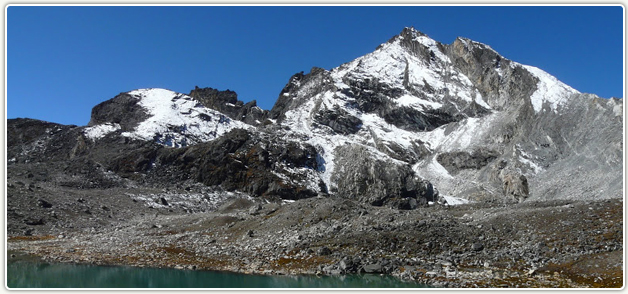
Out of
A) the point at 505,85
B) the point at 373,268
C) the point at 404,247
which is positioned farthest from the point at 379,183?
the point at 373,268

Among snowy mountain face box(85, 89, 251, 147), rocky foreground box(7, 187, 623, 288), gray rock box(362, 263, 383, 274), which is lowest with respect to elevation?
gray rock box(362, 263, 383, 274)

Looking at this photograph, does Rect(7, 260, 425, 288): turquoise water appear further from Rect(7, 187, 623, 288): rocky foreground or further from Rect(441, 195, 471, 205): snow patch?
Rect(441, 195, 471, 205): snow patch

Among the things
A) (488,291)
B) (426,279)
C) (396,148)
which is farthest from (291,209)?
(396,148)

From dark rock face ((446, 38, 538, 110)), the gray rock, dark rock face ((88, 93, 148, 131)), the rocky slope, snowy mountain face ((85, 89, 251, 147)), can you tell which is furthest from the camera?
dark rock face ((446, 38, 538, 110))

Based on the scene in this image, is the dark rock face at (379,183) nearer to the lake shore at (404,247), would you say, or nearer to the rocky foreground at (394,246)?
the rocky foreground at (394,246)

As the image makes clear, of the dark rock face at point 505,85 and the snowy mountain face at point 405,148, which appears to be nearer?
the snowy mountain face at point 405,148

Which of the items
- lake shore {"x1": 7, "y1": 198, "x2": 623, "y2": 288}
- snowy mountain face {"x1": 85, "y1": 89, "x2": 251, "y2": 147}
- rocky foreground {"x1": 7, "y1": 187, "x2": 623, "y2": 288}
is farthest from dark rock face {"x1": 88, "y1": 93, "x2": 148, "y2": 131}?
lake shore {"x1": 7, "y1": 198, "x2": 623, "y2": 288}

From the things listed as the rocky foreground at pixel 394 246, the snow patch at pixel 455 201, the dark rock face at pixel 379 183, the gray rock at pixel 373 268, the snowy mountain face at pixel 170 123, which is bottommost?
the gray rock at pixel 373 268

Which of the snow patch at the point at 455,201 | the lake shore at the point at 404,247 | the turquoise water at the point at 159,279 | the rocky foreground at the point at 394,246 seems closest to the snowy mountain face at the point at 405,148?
the snow patch at the point at 455,201
